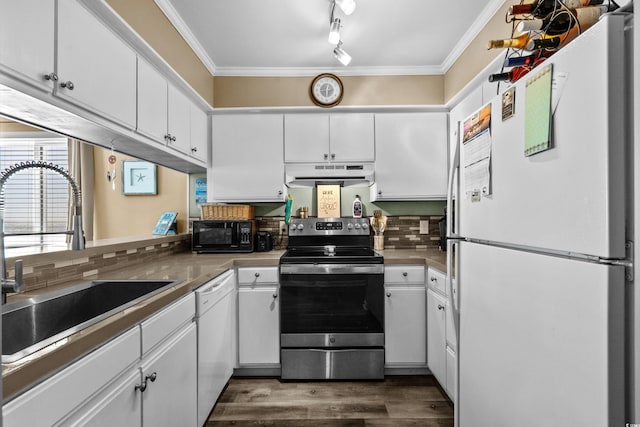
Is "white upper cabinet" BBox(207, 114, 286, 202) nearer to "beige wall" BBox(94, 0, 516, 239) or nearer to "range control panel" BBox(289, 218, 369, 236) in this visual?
"beige wall" BBox(94, 0, 516, 239)

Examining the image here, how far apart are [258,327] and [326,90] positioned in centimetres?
199

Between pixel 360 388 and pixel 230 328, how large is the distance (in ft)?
3.26

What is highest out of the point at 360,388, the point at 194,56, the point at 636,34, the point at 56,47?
the point at 194,56

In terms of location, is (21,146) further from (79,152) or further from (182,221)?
(182,221)

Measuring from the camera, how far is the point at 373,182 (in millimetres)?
2955

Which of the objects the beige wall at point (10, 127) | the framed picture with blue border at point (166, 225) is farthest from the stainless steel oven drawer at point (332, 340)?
the beige wall at point (10, 127)

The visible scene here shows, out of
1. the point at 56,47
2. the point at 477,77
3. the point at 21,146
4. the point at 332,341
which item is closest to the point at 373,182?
the point at 477,77

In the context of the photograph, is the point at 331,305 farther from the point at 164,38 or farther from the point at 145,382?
the point at 164,38

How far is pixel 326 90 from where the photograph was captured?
9.66ft

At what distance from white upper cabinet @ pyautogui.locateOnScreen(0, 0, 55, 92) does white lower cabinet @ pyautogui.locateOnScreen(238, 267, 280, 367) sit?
171 cm

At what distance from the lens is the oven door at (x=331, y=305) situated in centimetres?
248

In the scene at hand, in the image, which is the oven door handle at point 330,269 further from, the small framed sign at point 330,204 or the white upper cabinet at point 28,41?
the white upper cabinet at point 28,41

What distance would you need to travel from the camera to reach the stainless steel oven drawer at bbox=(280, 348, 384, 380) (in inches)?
97.4

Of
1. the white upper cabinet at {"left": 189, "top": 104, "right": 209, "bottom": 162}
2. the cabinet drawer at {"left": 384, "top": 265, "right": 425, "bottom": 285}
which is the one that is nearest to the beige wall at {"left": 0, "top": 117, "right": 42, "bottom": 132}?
the white upper cabinet at {"left": 189, "top": 104, "right": 209, "bottom": 162}
